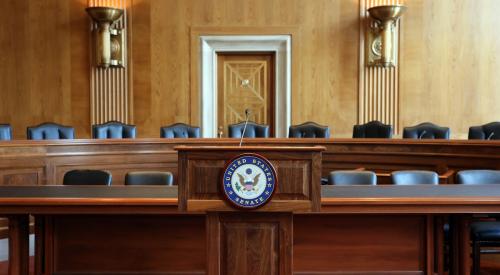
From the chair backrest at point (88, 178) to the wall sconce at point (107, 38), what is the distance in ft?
14.8

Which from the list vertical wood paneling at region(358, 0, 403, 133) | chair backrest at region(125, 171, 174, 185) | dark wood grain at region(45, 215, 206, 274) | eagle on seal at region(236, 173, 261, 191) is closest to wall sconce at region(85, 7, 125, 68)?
vertical wood paneling at region(358, 0, 403, 133)

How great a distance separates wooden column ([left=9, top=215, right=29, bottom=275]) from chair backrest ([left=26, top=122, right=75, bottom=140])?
11.8 ft

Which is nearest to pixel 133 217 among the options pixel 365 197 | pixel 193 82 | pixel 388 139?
pixel 365 197

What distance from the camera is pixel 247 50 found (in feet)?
27.9

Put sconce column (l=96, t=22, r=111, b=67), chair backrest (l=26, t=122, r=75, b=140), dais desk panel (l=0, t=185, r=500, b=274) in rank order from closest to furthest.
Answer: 1. dais desk panel (l=0, t=185, r=500, b=274)
2. chair backrest (l=26, t=122, r=75, b=140)
3. sconce column (l=96, t=22, r=111, b=67)

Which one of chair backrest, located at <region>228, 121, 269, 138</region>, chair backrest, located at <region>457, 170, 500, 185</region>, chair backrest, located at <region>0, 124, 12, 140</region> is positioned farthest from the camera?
chair backrest, located at <region>228, 121, 269, 138</region>

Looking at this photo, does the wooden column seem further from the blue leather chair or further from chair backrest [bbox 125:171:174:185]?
the blue leather chair

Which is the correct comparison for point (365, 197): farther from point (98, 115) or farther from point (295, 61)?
point (98, 115)

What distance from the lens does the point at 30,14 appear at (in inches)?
338

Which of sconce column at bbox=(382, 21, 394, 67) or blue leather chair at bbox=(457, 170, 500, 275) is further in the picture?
sconce column at bbox=(382, 21, 394, 67)

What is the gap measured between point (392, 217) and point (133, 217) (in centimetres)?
144

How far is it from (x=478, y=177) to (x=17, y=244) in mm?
3048

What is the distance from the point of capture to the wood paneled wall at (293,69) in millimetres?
8320

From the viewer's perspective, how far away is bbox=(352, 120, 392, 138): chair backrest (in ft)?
21.8
